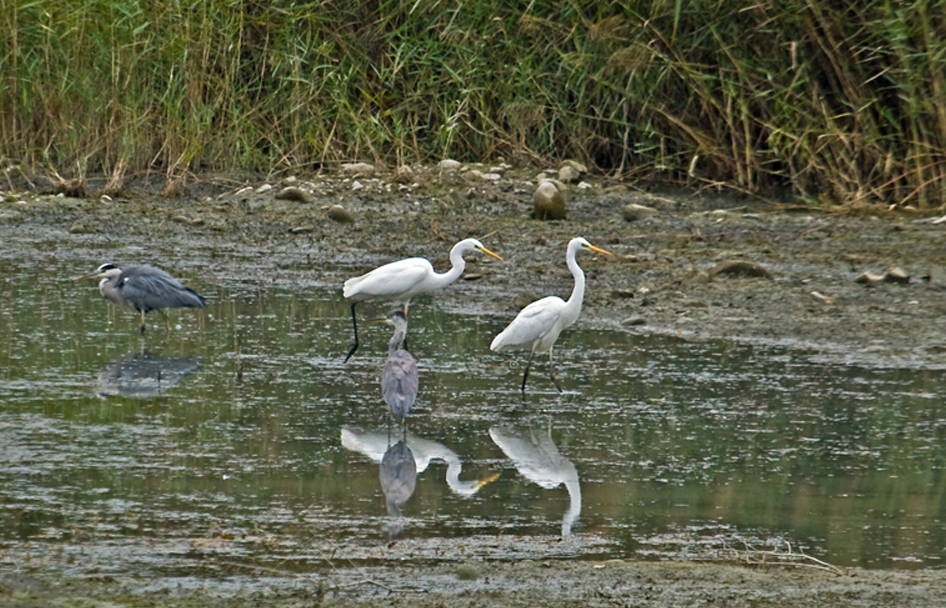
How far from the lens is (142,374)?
7.19 m

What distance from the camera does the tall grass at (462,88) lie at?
1229 centimetres

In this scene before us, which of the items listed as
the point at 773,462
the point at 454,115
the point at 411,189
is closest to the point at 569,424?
the point at 773,462

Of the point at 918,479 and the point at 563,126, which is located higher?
the point at 563,126

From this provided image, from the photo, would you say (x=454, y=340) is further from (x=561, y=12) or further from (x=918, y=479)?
(x=561, y=12)

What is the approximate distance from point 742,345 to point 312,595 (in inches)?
179

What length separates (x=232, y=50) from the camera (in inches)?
548

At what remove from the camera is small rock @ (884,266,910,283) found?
30.4ft

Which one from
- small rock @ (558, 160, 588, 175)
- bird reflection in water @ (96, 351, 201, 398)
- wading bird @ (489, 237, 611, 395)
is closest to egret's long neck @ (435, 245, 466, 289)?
wading bird @ (489, 237, 611, 395)

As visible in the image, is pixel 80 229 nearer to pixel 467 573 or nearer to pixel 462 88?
pixel 462 88

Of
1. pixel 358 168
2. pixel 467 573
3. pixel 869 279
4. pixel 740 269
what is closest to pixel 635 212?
pixel 740 269

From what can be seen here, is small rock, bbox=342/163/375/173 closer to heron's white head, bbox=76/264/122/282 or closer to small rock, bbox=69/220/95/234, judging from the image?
small rock, bbox=69/220/95/234

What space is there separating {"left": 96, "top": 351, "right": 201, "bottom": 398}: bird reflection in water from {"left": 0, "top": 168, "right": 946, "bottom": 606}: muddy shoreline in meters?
2.44

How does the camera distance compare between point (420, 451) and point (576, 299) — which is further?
point (576, 299)

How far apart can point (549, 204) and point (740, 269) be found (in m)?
2.83
